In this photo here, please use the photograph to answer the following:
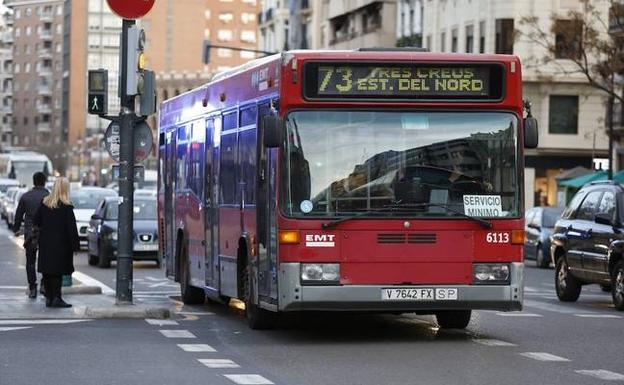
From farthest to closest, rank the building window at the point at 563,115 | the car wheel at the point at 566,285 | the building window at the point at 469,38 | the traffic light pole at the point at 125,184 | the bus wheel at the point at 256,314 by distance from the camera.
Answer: the building window at the point at 469,38, the building window at the point at 563,115, the car wheel at the point at 566,285, the traffic light pole at the point at 125,184, the bus wheel at the point at 256,314

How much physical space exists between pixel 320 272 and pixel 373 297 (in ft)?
1.87

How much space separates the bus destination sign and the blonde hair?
5988mm

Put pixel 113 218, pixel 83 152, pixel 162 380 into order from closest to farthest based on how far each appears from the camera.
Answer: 1. pixel 162 380
2. pixel 113 218
3. pixel 83 152

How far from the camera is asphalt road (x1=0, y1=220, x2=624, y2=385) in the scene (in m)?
14.4

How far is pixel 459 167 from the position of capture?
17625 mm

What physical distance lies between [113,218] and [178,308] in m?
16.2

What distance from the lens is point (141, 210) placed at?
40.5 m

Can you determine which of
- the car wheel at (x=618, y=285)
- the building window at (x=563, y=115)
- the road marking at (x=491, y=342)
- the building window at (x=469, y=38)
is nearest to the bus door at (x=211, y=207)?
the road marking at (x=491, y=342)

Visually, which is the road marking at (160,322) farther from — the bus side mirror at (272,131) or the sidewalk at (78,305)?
the bus side mirror at (272,131)

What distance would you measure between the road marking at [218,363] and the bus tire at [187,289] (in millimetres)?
8414

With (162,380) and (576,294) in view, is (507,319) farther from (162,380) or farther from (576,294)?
(162,380)

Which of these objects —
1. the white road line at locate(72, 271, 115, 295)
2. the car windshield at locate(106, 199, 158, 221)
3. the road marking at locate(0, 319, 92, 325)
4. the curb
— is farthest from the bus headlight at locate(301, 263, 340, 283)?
the car windshield at locate(106, 199, 158, 221)

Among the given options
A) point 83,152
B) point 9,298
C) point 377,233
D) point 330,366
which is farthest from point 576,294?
point 83,152

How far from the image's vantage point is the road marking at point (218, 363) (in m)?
15.2
